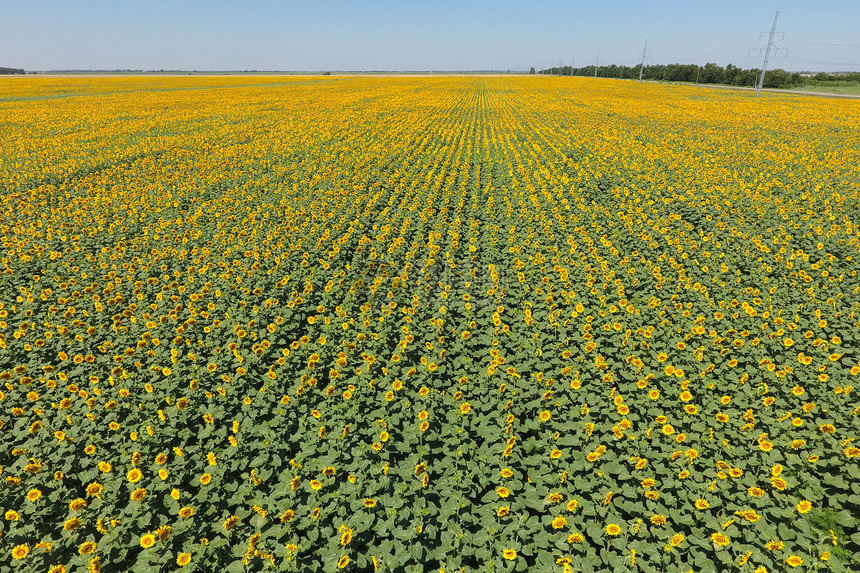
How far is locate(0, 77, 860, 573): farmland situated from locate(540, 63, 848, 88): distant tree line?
103774 millimetres

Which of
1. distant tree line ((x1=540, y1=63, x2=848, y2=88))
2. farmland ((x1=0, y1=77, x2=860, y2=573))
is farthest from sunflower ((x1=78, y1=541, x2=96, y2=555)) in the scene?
distant tree line ((x1=540, y1=63, x2=848, y2=88))

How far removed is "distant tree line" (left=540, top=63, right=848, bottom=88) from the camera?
83.9 metres

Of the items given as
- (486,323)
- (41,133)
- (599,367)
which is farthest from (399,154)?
(41,133)

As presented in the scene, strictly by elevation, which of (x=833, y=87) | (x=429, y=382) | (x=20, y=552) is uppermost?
(x=833, y=87)

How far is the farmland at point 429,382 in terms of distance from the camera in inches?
138

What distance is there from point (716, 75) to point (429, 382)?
128 metres

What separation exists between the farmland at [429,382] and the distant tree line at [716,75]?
10377 centimetres

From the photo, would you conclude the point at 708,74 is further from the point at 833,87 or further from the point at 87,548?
the point at 87,548

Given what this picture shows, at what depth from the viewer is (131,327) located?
6.38m

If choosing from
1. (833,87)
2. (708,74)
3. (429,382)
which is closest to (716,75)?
(708,74)

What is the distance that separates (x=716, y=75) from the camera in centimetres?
9712

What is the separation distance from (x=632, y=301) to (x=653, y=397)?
2968mm

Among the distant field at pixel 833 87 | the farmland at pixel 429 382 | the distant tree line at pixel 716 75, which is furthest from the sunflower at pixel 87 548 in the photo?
the distant tree line at pixel 716 75

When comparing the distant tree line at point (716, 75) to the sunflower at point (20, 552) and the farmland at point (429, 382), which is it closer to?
the farmland at point (429, 382)
